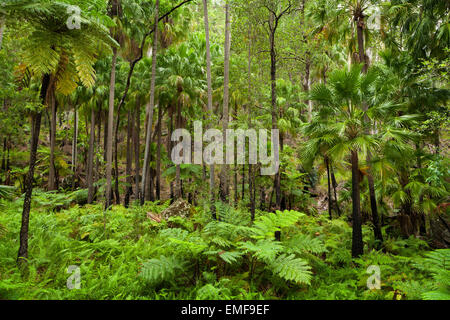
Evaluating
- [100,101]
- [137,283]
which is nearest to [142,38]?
[100,101]

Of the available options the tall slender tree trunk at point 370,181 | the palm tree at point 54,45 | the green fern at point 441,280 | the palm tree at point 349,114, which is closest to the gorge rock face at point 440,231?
the tall slender tree trunk at point 370,181

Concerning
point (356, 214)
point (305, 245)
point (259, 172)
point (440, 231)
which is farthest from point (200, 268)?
point (440, 231)

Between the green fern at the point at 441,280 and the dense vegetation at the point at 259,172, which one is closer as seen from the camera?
the green fern at the point at 441,280

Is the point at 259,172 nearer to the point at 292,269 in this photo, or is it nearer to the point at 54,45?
the point at 292,269

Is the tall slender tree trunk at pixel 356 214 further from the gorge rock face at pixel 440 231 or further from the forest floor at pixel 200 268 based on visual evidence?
the gorge rock face at pixel 440 231

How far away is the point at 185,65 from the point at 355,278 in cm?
1500

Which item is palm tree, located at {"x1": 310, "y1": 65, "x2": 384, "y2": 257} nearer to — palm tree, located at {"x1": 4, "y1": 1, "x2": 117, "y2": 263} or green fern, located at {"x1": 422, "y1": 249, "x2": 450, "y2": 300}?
green fern, located at {"x1": 422, "y1": 249, "x2": 450, "y2": 300}

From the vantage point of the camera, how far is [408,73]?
32.8 feet

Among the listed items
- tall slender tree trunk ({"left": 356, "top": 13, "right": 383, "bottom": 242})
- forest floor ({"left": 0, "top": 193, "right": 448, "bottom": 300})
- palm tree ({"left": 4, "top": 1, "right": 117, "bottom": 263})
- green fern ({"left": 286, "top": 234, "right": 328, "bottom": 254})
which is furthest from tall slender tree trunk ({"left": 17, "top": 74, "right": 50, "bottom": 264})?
tall slender tree trunk ({"left": 356, "top": 13, "right": 383, "bottom": 242})

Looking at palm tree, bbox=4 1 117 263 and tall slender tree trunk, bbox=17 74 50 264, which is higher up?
palm tree, bbox=4 1 117 263

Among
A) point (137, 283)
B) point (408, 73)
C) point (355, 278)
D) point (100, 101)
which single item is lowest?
point (355, 278)

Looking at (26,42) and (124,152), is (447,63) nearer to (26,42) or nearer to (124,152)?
(26,42)

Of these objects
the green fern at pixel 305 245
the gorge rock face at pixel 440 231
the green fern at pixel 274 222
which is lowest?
the gorge rock face at pixel 440 231

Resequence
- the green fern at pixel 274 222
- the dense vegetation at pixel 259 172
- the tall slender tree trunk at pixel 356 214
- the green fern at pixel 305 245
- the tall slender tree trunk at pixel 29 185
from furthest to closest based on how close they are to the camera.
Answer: the tall slender tree trunk at pixel 356 214 → the green fern at pixel 274 222 → the green fern at pixel 305 245 → the tall slender tree trunk at pixel 29 185 → the dense vegetation at pixel 259 172
